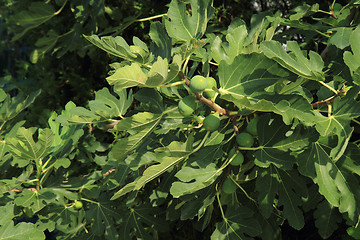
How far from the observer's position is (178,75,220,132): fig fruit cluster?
1.20m

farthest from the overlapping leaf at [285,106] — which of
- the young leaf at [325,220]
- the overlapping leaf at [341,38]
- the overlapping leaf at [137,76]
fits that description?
the young leaf at [325,220]

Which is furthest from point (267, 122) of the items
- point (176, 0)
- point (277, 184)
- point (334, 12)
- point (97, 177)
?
point (97, 177)

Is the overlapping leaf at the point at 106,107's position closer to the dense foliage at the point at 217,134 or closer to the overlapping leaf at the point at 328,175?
the dense foliage at the point at 217,134

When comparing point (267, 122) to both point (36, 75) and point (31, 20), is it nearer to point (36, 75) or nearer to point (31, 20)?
point (31, 20)

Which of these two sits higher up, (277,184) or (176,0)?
(176,0)

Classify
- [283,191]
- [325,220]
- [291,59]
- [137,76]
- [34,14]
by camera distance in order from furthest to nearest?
[34,14]
[325,220]
[283,191]
[291,59]
[137,76]

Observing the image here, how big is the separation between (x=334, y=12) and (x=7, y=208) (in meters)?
1.60

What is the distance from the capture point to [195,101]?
1.27 metres

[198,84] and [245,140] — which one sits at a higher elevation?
[198,84]

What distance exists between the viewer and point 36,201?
172 centimetres

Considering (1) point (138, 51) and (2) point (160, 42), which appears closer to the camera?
(1) point (138, 51)

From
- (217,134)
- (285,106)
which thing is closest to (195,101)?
(217,134)

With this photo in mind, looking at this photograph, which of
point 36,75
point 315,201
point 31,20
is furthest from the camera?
point 36,75

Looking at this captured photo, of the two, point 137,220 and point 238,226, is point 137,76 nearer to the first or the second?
point 238,226
